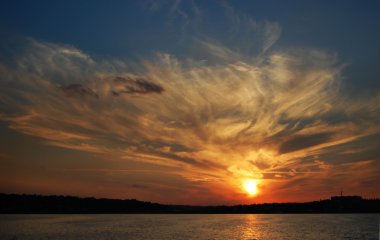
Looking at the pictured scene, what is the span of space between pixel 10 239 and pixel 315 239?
320 feet

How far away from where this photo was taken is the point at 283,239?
129 m

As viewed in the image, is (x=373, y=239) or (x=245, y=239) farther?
(x=245, y=239)

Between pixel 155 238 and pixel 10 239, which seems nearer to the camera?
pixel 10 239

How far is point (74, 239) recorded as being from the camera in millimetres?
121750

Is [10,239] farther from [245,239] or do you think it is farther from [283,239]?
[283,239]

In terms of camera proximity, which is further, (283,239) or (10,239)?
Answer: (283,239)

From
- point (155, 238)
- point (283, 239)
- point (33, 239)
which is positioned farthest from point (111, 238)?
point (283, 239)

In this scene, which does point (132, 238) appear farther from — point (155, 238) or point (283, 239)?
point (283, 239)

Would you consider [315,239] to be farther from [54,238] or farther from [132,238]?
[54,238]

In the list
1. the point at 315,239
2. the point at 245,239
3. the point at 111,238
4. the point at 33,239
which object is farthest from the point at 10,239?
the point at 315,239

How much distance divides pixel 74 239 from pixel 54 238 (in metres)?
8.20

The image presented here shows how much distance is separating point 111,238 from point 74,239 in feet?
38.8

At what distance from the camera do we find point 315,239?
128m

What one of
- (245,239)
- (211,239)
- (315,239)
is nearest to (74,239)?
(211,239)
